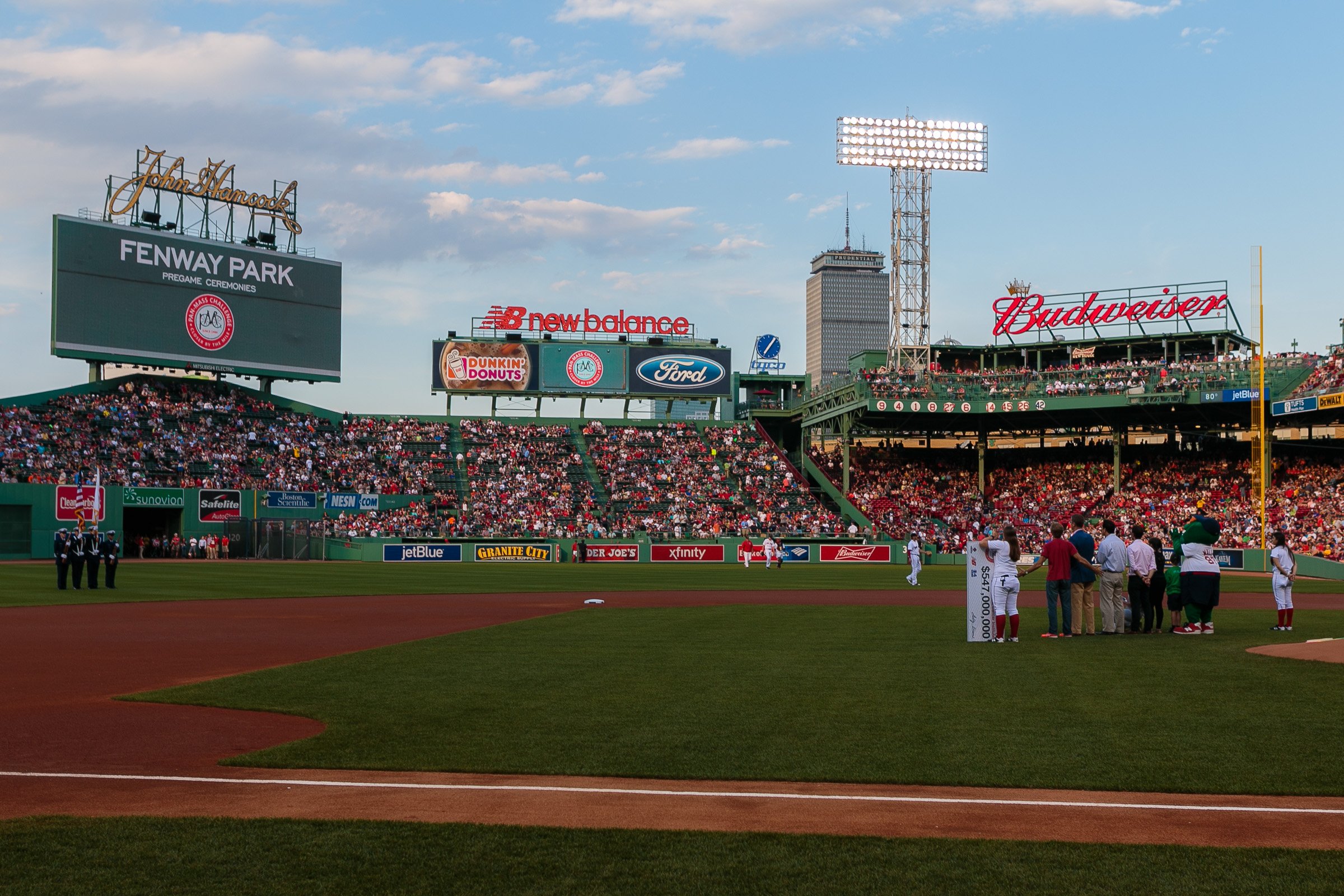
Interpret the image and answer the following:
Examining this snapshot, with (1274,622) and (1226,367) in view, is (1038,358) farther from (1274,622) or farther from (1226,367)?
(1274,622)

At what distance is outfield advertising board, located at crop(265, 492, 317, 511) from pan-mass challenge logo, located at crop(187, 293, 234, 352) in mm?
9380

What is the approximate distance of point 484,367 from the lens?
72.9 metres

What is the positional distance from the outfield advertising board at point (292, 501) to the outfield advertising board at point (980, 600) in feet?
162

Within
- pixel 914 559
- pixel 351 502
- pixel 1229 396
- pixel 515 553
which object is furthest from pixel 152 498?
pixel 1229 396

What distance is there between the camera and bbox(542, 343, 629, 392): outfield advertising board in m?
73.8

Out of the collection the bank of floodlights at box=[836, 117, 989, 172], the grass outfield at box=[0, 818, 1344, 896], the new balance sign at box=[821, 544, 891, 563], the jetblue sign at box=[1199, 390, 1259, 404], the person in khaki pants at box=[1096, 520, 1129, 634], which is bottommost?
the new balance sign at box=[821, 544, 891, 563]

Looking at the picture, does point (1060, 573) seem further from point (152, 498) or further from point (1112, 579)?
point (152, 498)

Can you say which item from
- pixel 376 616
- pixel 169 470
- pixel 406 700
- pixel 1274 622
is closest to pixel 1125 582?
pixel 1274 622

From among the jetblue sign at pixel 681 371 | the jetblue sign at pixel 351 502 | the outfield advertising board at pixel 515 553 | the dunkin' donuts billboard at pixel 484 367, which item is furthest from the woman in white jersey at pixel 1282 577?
the dunkin' donuts billboard at pixel 484 367

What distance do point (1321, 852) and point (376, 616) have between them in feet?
66.9

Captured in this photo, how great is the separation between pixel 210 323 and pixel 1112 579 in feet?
181

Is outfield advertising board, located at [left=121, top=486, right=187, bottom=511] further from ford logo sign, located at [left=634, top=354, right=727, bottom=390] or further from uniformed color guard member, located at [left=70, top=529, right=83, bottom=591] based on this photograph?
ford logo sign, located at [left=634, top=354, right=727, bottom=390]

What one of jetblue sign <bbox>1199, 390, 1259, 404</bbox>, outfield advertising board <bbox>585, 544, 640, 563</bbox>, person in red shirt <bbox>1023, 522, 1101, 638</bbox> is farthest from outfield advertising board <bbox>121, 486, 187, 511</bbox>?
jetblue sign <bbox>1199, 390, 1259, 404</bbox>

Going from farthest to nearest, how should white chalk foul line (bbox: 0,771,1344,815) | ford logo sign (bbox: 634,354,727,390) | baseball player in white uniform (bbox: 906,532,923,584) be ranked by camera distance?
ford logo sign (bbox: 634,354,727,390), baseball player in white uniform (bbox: 906,532,923,584), white chalk foul line (bbox: 0,771,1344,815)
